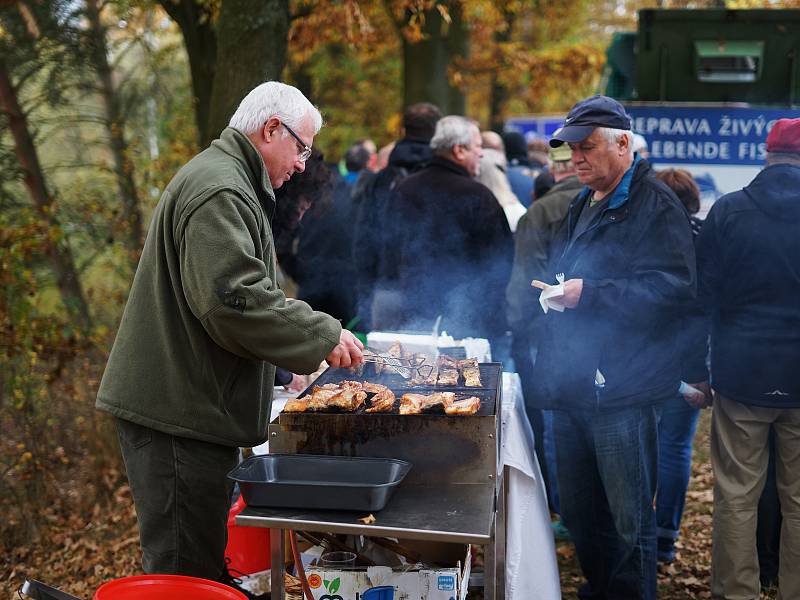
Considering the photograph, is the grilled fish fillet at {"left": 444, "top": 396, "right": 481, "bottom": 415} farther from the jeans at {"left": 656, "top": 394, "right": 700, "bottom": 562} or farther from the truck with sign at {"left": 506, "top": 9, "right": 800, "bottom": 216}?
the truck with sign at {"left": 506, "top": 9, "right": 800, "bottom": 216}

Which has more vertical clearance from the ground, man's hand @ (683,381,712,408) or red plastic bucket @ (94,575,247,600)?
man's hand @ (683,381,712,408)

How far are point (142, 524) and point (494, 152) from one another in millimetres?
4309

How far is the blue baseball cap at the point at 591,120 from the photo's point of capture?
3.65 meters

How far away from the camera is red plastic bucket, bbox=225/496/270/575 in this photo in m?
3.98

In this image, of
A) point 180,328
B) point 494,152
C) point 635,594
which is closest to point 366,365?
point 180,328

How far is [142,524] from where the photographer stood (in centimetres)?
311

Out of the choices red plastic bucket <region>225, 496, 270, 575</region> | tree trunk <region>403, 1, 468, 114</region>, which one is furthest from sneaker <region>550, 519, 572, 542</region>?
tree trunk <region>403, 1, 468, 114</region>

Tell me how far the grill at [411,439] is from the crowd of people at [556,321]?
0.62 feet

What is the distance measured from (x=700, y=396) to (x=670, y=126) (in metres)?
3.14

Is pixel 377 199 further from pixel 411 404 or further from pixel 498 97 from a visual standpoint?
pixel 498 97

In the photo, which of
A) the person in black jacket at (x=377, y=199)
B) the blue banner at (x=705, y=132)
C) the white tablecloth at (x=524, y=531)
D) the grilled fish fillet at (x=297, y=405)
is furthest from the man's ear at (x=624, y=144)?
the blue banner at (x=705, y=132)

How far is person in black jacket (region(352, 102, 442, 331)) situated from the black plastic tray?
9.64 feet

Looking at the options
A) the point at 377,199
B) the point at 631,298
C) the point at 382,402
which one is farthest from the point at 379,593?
the point at 377,199

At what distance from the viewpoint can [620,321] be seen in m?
3.63
